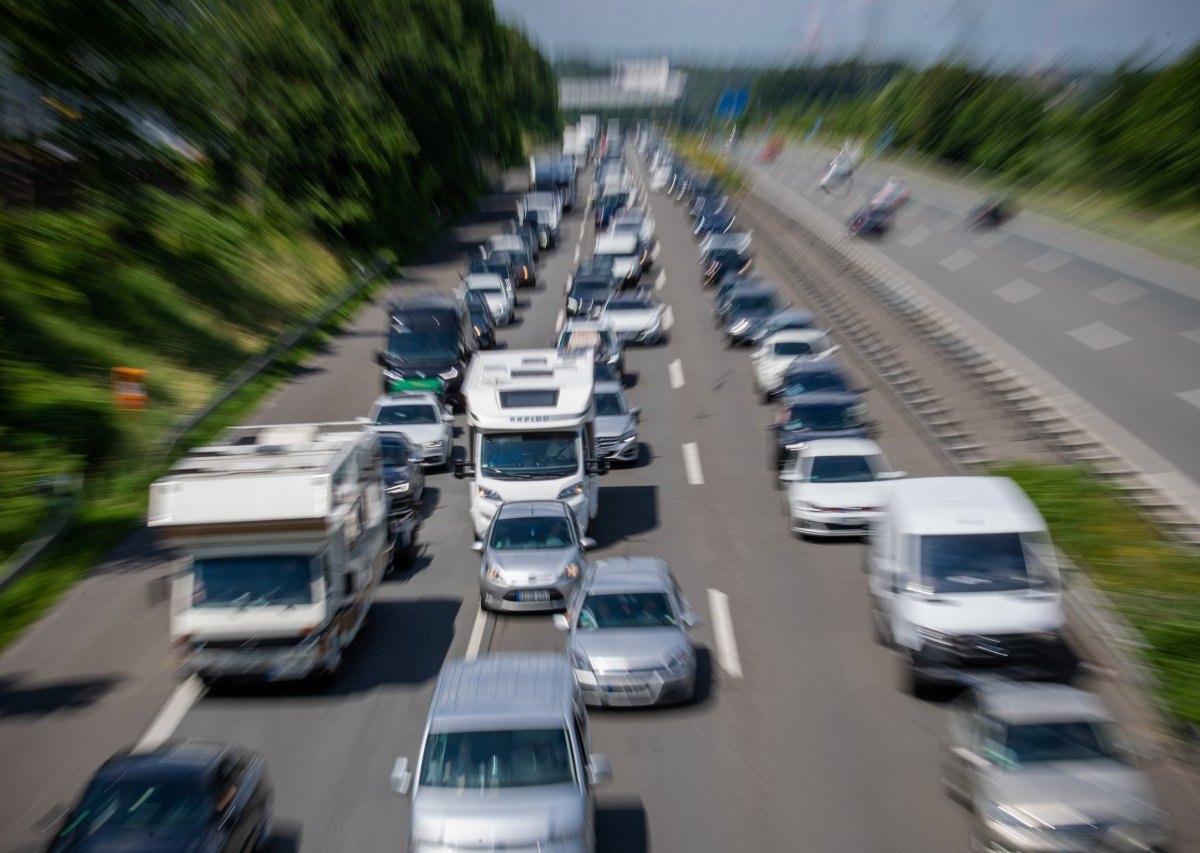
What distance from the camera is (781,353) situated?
3155cm

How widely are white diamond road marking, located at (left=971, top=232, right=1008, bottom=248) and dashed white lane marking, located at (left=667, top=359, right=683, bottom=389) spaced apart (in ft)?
71.1

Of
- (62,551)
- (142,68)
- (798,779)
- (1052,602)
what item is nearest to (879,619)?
(1052,602)

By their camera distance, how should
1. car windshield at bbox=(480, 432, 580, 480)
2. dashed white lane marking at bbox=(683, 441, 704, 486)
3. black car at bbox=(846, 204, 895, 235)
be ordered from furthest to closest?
black car at bbox=(846, 204, 895, 235) → dashed white lane marking at bbox=(683, 441, 704, 486) → car windshield at bbox=(480, 432, 580, 480)

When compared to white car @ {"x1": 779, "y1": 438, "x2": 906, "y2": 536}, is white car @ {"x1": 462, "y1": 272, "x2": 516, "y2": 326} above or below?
above

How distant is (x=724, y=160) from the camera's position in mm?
102750

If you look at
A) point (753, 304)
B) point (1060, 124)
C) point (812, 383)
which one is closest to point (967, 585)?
point (812, 383)

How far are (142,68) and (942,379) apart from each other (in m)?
21.6

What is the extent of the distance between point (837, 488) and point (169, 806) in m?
13.8

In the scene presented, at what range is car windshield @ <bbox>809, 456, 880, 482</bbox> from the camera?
21.0 meters

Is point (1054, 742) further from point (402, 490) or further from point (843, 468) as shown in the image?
point (402, 490)

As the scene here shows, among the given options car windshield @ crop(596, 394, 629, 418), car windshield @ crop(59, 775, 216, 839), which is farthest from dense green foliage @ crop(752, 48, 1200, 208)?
car windshield @ crop(59, 775, 216, 839)

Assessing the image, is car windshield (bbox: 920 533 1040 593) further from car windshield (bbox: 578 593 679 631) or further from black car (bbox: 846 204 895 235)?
black car (bbox: 846 204 895 235)

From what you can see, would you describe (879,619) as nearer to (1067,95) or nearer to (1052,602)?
(1052,602)

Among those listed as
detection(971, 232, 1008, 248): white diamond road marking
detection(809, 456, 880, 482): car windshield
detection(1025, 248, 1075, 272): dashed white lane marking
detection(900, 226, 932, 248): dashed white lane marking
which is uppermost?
detection(900, 226, 932, 248): dashed white lane marking
